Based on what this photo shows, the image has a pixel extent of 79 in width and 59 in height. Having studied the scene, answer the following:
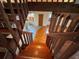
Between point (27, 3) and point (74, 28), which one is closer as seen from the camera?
point (74, 28)

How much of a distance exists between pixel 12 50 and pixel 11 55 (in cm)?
18

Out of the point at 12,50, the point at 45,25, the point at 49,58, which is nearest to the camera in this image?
the point at 12,50

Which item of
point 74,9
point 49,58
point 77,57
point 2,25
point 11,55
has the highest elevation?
point 74,9

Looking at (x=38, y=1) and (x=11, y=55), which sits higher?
(x=38, y=1)

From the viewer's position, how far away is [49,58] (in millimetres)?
3273

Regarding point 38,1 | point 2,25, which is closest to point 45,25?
point 38,1

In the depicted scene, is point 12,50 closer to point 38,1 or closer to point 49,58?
point 49,58

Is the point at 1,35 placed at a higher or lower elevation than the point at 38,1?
lower

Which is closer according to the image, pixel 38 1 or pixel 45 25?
pixel 38 1

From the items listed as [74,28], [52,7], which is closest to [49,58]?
[74,28]

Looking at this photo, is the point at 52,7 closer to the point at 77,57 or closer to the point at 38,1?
the point at 38,1

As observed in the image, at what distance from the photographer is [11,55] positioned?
282 centimetres

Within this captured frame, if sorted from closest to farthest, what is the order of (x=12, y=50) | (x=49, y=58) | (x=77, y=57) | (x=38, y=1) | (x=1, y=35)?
(x=1, y=35)
(x=77, y=57)
(x=12, y=50)
(x=49, y=58)
(x=38, y=1)

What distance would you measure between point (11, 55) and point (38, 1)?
64.6 inches
